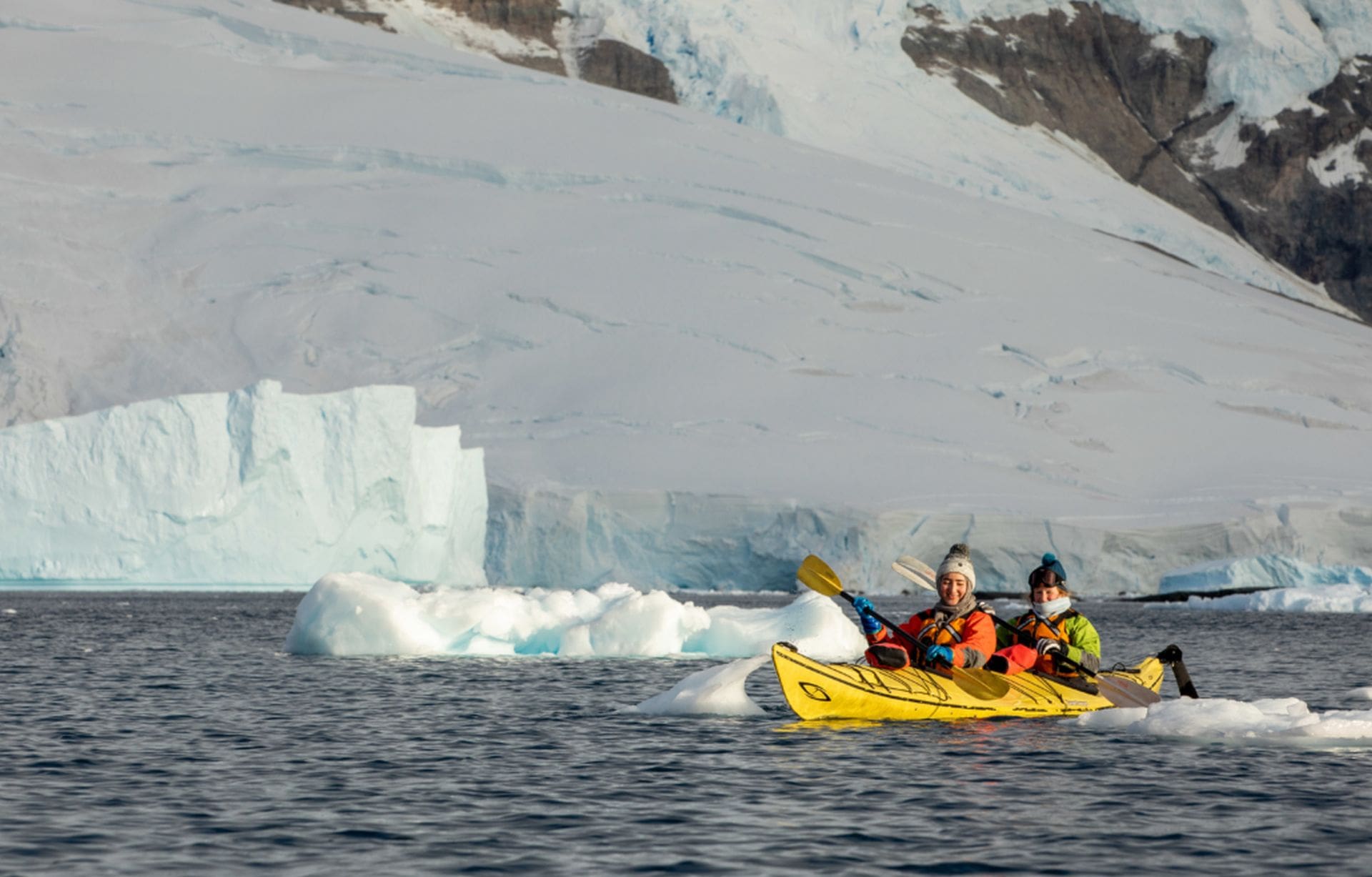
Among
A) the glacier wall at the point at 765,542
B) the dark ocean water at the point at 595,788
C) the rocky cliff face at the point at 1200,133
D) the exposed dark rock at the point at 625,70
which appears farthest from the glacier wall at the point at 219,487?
the rocky cliff face at the point at 1200,133

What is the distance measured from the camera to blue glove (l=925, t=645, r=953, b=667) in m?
13.4

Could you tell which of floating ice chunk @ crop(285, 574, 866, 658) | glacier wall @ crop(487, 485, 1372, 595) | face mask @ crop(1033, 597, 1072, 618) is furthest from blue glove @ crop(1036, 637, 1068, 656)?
glacier wall @ crop(487, 485, 1372, 595)

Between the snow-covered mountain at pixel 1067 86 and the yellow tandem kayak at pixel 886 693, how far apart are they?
77.9 meters

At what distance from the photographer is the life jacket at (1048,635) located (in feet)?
47.3

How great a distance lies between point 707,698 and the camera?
14633 millimetres

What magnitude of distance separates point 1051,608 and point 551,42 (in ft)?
308

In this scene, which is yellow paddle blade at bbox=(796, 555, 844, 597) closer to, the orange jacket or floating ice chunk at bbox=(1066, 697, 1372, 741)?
the orange jacket

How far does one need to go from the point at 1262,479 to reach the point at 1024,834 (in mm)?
36726

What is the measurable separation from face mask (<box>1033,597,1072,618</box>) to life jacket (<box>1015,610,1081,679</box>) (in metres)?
0.03

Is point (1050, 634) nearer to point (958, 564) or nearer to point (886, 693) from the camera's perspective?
point (886, 693)

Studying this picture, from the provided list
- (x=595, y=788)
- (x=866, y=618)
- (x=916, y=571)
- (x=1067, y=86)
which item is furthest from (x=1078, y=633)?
(x=1067, y=86)

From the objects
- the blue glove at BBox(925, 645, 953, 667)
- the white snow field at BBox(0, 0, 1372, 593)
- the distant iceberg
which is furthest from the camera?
the white snow field at BBox(0, 0, 1372, 593)

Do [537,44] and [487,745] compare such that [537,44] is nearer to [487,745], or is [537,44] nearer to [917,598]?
[917,598]

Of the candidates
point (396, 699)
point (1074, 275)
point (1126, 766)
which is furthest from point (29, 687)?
point (1074, 275)
